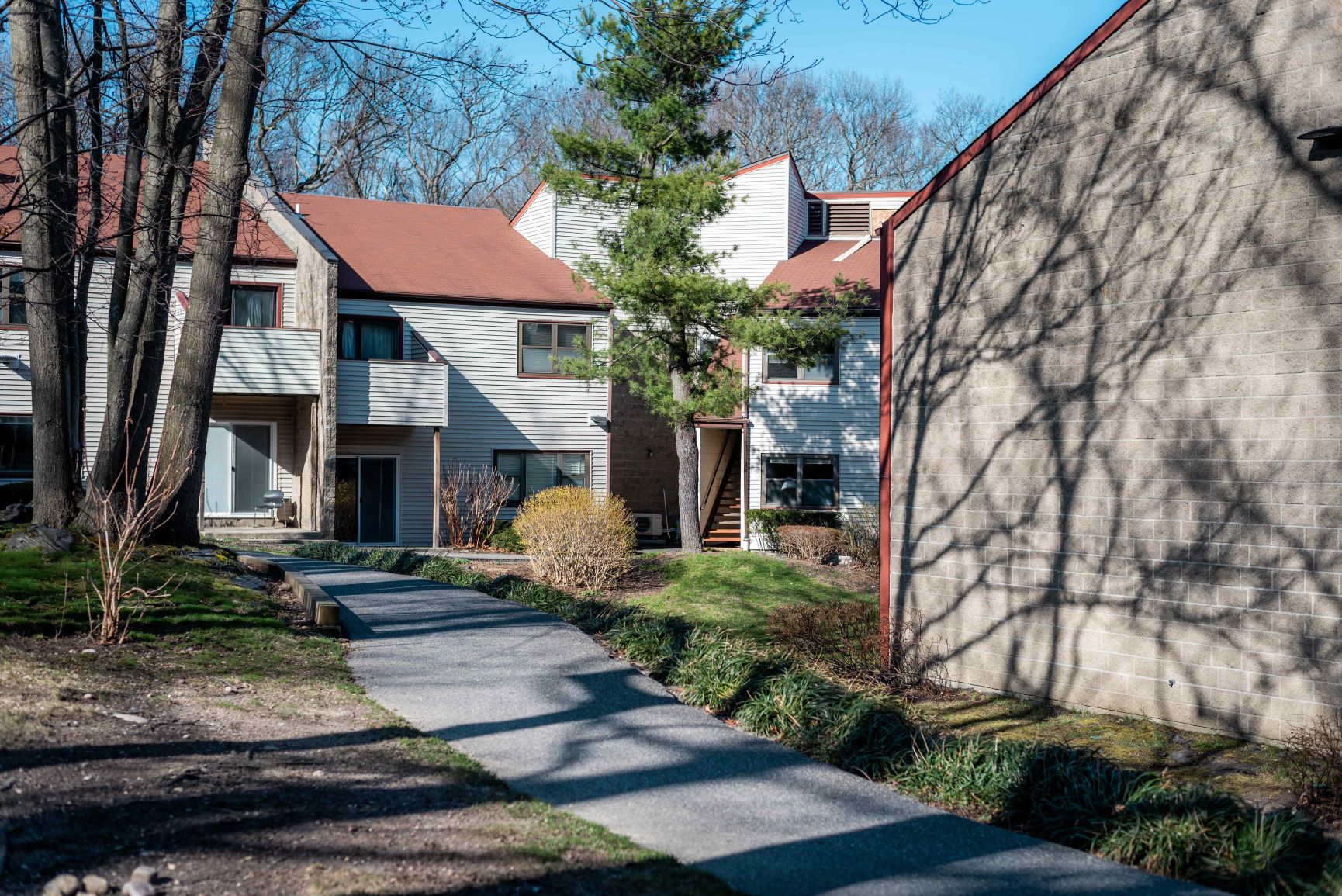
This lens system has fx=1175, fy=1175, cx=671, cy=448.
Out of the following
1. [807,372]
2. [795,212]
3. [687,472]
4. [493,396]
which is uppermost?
[795,212]

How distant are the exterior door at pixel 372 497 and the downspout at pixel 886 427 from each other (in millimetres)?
16471

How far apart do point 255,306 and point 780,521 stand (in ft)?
41.2

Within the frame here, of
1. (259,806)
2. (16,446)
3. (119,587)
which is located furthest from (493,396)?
(259,806)

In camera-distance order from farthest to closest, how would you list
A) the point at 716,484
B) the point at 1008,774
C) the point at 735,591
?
1. the point at 716,484
2. the point at 735,591
3. the point at 1008,774

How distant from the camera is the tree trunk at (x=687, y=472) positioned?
2389cm

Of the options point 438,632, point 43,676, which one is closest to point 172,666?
point 43,676

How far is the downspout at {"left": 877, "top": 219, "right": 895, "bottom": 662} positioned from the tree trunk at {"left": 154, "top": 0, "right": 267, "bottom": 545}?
7.04m

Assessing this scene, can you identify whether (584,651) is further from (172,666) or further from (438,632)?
(172,666)

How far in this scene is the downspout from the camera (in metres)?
12.0

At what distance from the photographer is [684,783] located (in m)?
6.75

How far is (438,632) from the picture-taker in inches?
450

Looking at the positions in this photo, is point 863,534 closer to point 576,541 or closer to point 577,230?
point 576,541

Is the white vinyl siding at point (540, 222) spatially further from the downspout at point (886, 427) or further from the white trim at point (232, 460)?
the downspout at point (886, 427)

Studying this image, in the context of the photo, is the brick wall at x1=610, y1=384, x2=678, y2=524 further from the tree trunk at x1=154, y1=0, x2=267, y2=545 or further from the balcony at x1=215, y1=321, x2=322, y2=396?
the tree trunk at x1=154, y1=0, x2=267, y2=545
